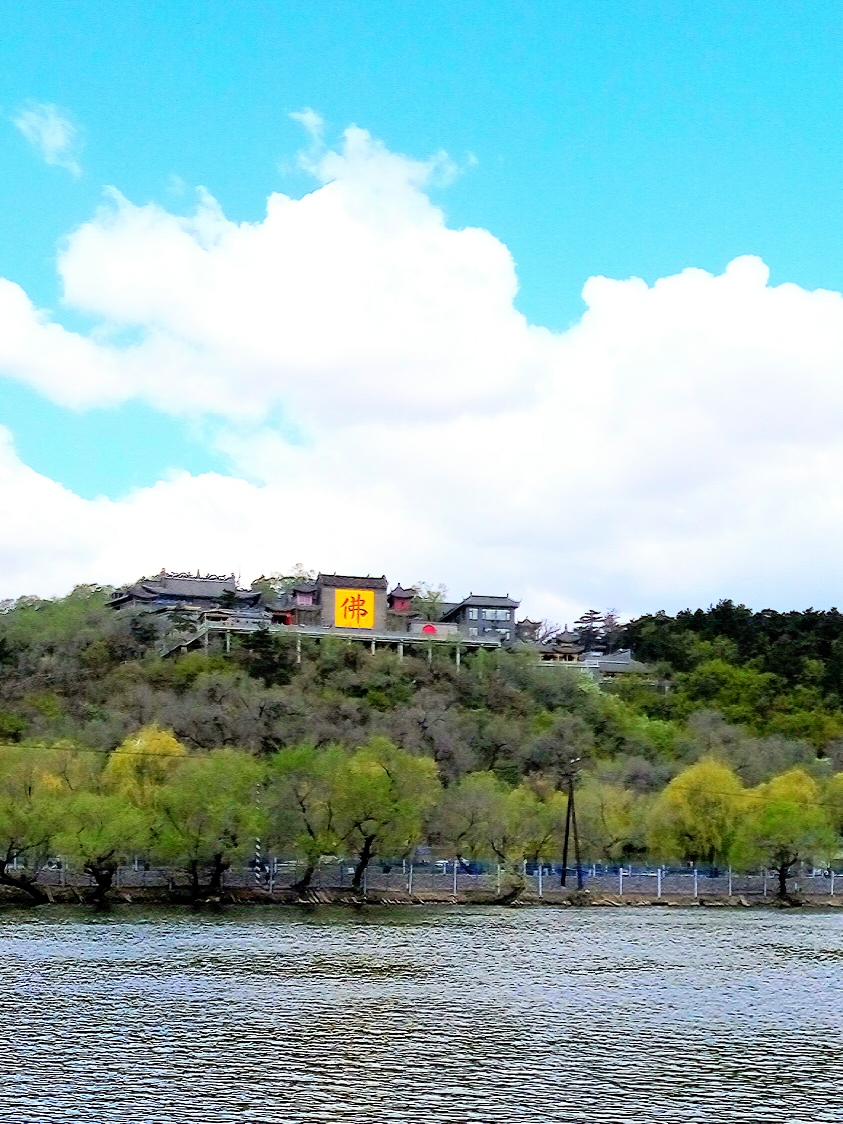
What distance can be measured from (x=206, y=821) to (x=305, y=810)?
4849 mm

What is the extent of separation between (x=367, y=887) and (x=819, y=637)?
6301 centimetres

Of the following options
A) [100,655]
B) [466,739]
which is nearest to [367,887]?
[466,739]

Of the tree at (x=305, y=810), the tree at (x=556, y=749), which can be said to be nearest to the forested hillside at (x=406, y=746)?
the tree at (x=305, y=810)

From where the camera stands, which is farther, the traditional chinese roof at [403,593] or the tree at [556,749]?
the traditional chinese roof at [403,593]

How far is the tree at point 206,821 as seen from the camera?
184 ft

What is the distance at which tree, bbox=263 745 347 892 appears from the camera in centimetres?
5825

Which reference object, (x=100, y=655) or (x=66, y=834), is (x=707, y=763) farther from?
(x=100, y=655)

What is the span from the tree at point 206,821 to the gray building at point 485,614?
62.5 meters

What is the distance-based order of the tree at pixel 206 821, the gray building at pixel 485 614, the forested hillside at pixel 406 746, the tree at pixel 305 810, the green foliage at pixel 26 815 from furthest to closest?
the gray building at pixel 485 614 → the tree at pixel 305 810 → the forested hillside at pixel 406 746 → the tree at pixel 206 821 → the green foliage at pixel 26 815

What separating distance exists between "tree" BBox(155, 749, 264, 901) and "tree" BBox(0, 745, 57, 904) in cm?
478

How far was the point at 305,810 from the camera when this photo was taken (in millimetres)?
58750

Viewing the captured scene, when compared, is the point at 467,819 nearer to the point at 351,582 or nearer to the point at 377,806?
the point at 377,806

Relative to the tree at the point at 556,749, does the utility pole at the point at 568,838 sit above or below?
below

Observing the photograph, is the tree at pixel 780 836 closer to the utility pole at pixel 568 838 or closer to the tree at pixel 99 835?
the utility pole at pixel 568 838
